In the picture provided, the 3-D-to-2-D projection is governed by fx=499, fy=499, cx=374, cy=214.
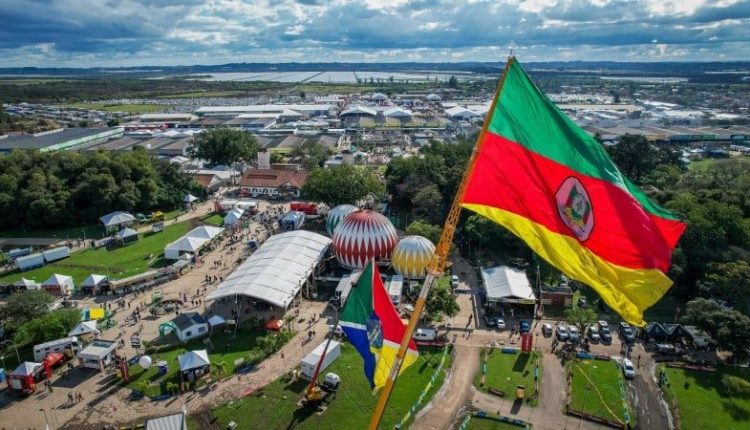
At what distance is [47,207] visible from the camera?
2144 inches

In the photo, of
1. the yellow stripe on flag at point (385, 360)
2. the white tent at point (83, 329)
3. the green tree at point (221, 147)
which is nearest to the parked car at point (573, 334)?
the yellow stripe on flag at point (385, 360)

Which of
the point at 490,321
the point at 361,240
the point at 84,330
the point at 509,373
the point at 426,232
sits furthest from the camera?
the point at 426,232

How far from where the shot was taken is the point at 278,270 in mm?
39281

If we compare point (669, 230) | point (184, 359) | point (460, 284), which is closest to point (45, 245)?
point (184, 359)

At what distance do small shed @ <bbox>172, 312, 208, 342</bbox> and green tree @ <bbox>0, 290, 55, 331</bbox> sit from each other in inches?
378

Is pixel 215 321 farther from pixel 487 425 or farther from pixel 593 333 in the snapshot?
pixel 593 333

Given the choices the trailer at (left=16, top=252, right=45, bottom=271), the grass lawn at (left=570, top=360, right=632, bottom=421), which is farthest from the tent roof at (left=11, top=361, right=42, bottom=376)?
the grass lawn at (left=570, top=360, right=632, bottom=421)

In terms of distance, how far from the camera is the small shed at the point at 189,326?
3362cm

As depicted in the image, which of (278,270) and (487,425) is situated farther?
(278,270)

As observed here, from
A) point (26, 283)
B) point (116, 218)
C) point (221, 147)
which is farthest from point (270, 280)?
point (221, 147)

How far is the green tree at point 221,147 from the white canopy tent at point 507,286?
54.2 meters

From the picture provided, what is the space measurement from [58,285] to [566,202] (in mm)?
42177

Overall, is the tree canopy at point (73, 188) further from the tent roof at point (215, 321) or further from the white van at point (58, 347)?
the tent roof at point (215, 321)

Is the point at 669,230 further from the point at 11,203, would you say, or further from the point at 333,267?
the point at 11,203
